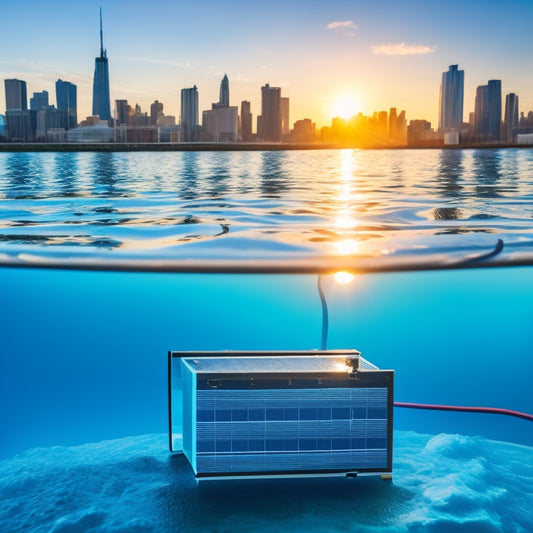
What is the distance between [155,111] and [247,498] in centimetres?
1402

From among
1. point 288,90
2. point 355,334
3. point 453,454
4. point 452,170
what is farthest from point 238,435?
point 452,170

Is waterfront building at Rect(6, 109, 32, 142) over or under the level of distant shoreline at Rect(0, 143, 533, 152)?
over

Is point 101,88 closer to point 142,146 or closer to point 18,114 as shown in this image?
point 18,114

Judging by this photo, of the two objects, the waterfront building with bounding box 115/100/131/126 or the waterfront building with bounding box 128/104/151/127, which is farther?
the waterfront building with bounding box 128/104/151/127

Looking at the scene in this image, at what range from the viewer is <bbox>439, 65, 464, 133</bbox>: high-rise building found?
17.3 metres

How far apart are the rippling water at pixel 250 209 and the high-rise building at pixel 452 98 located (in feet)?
5.20

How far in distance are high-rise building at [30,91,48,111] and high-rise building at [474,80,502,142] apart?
9899 mm

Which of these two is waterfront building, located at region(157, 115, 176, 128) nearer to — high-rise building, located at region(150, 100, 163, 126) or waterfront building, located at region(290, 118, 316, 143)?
high-rise building, located at region(150, 100, 163, 126)

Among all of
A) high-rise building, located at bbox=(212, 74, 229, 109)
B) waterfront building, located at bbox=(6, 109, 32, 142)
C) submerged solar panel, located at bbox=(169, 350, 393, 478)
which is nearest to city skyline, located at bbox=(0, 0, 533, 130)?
high-rise building, located at bbox=(212, 74, 229, 109)

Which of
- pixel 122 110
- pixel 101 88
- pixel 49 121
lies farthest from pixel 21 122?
pixel 122 110

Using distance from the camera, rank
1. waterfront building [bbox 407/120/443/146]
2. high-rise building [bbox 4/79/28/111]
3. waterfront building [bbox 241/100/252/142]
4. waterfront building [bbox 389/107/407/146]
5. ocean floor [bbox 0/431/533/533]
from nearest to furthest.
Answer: ocean floor [bbox 0/431/533/533] < high-rise building [bbox 4/79/28/111] < waterfront building [bbox 241/100/252/142] < waterfront building [bbox 389/107/407/146] < waterfront building [bbox 407/120/443/146]

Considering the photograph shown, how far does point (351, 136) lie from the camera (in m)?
19.9

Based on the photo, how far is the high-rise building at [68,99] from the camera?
17.1 metres

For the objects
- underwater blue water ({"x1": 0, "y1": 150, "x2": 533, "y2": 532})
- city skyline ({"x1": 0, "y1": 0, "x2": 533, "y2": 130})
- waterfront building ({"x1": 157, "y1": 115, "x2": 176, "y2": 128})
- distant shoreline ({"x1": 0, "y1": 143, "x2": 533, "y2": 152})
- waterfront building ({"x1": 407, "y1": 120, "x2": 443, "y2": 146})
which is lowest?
underwater blue water ({"x1": 0, "y1": 150, "x2": 533, "y2": 532})
